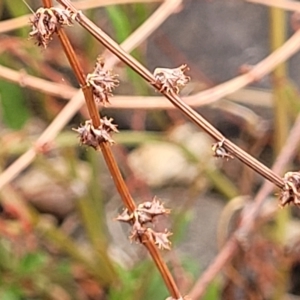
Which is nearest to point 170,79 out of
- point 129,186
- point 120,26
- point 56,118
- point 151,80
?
point 151,80

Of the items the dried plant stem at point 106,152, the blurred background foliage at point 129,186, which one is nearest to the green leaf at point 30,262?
the blurred background foliage at point 129,186

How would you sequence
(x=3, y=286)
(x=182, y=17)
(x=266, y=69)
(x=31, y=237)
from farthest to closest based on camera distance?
(x=182, y=17) < (x=31, y=237) < (x=3, y=286) < (x=266, y=69)

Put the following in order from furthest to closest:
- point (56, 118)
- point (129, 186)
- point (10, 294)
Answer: point (129, 186) → point (10, 294) → point (56, 118)

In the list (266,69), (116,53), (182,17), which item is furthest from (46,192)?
(116,53)

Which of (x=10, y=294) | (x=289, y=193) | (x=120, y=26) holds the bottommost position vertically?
(x=289, y=193)

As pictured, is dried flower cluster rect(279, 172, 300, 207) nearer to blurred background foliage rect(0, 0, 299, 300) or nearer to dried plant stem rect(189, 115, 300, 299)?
dried plant stem rect(189, 115, 300, 299)

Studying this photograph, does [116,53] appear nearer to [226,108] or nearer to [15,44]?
[15,44]

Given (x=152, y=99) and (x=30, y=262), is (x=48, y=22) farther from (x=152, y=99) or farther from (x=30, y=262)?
(x=30, y=262)
